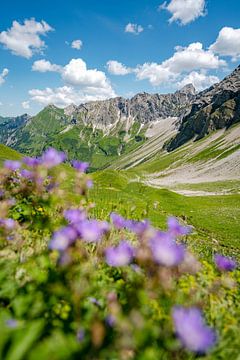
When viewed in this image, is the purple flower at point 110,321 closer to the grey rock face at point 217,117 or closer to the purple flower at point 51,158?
the purple flower at point 51,158

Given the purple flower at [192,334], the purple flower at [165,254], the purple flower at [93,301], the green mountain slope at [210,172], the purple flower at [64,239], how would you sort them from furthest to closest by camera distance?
the green mountain slope at [210,172]
the purple flower at [93,301]
the purple flower at [64,239]
the purple flower at [165,254]
the purple flower at [192,334]

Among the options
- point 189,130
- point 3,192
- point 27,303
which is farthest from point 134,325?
point 189,130

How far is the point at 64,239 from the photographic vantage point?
2717mm

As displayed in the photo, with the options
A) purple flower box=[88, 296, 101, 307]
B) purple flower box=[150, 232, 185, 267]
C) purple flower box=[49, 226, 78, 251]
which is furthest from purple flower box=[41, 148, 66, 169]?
purple flower box=[150, 232, 185, 267]

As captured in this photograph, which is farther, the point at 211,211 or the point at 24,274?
the point at 211,211

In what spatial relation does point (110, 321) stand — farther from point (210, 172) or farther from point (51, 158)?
point (210, 172)

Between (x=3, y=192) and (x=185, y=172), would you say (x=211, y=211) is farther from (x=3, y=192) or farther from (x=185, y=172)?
(x=185, y=172)

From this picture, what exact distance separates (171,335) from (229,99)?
182m

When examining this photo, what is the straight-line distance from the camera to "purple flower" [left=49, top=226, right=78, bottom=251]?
8.80 feet

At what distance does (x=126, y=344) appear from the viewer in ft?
6.53

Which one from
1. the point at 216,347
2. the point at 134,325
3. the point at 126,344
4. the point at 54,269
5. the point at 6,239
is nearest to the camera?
the point at 126,344

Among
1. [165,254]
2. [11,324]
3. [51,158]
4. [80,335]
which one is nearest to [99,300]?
[80,335]

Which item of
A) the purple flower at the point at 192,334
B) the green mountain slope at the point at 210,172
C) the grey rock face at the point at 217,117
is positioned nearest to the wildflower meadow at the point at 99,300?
the purple flower at the point at 192,334

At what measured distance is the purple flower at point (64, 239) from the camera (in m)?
2.68
